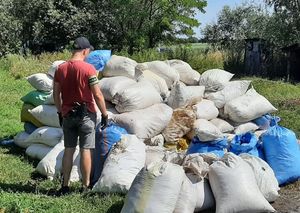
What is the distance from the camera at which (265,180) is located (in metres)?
4.80

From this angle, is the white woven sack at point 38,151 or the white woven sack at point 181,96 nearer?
the white woven sack at point 38,151

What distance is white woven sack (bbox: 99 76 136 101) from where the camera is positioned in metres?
6.40

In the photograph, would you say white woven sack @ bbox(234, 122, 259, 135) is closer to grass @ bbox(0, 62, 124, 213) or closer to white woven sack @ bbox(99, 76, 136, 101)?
white woven sack @ bbox(99, 76, 136, 101)

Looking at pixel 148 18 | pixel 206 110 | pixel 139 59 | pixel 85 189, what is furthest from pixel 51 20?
pixel 85 189

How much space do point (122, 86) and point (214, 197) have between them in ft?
7.89

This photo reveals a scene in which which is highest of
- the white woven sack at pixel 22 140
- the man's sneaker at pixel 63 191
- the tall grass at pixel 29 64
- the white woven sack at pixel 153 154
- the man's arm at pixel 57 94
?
the man's arm at pixel 57 94

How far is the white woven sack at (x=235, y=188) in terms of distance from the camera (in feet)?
14.2

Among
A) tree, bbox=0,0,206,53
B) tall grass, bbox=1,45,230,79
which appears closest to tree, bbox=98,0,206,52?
tree, bbox=0,0,206,53

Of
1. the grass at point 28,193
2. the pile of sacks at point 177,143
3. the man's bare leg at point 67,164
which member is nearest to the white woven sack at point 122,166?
the pile of sacks at point 177,143

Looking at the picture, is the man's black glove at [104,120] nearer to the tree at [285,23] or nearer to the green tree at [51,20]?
the tree at [285,23]

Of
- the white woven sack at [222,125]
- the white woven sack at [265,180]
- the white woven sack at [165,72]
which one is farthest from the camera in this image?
the white woven sack at [165,72]

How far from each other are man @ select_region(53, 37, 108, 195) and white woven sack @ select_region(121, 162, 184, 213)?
1.11 meters

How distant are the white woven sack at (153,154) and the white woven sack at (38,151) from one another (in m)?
1.46

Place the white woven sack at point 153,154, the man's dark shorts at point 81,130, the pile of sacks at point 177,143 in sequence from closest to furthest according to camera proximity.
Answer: the pile of sacks at point 177,143, the man's dark shorts at point 81,130, the white woven sack at point 153,154
